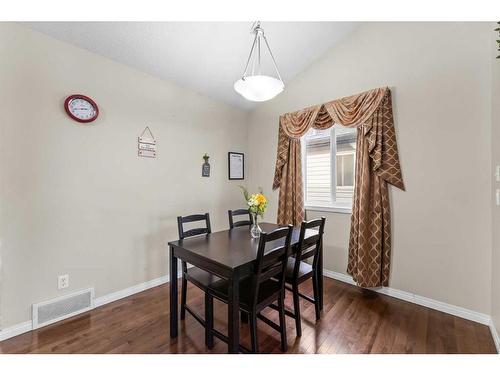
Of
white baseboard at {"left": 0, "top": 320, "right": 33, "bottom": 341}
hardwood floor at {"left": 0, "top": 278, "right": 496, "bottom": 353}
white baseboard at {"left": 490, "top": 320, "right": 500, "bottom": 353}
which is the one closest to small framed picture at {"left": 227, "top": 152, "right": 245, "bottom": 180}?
hardwood floor at {"left": 0, "top": 278, "right": 496, "bottom": 353}

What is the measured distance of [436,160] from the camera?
81.7 inches

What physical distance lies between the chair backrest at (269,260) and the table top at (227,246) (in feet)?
0.25

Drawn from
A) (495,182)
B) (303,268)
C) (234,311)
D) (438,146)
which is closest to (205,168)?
(303,268)

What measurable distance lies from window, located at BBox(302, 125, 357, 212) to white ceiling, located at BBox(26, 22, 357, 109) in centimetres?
95

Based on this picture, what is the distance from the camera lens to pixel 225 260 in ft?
4.75

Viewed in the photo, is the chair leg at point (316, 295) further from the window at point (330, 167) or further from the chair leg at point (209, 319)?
the window at point (330, 167)

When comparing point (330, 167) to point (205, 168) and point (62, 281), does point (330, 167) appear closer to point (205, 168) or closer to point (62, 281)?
point (205, 168)

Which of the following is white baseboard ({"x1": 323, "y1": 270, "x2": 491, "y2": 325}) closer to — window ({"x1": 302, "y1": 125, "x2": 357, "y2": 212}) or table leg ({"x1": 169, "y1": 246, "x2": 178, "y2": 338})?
window ({"x1": 302, "y1": 125, "x2": 357, "y2": 212})

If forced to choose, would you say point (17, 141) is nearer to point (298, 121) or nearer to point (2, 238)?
point (2, 238)

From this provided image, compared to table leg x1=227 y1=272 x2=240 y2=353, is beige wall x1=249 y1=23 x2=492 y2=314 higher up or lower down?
higher up

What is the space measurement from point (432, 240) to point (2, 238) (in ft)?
11.7

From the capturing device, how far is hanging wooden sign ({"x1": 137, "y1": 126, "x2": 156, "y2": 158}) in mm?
2471

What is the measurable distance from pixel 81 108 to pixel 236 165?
1985 millimetres

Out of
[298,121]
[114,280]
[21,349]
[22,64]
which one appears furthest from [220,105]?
[21,349]
